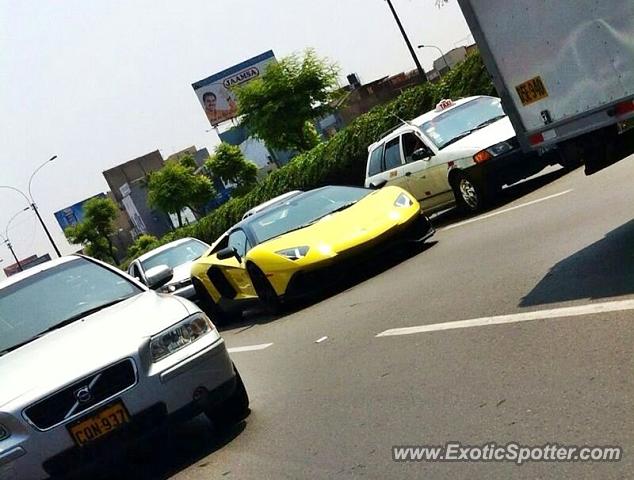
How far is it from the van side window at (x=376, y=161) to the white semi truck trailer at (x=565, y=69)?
760 cm

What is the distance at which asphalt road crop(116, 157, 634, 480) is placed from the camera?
4.05m

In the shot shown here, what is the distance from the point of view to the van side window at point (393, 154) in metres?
14.3

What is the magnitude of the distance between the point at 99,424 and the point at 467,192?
8.69 meters

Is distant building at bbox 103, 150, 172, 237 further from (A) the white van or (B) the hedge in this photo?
(A) the white van

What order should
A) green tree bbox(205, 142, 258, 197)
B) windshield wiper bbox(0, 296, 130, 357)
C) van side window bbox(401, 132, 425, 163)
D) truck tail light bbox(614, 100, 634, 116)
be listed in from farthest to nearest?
green tree bbox(205, 142, 258, 197), van side window bbox(401, 132, 425, 163), truck tail light bbox(614, 100, 634, 116), windshield wiper bbox(0, 296, 130, 357)

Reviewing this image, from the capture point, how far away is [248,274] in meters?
11.0

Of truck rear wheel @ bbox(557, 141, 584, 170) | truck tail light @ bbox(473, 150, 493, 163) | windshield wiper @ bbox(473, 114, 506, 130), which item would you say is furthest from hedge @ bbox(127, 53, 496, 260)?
truck rear wheel @ bbox(557, 141, 584, 170)

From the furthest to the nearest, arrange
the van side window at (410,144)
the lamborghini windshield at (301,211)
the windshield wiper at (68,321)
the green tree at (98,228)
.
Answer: the green tree at (98,228)
the van side window at (410,144)
the lamborghini windshield at (301,211)
the windshield wiper at (68,321)

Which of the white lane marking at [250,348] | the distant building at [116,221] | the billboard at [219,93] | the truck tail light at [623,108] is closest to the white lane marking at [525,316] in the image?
the truck tail light at [623,108]

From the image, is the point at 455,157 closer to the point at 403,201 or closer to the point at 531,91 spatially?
the point at 403,201

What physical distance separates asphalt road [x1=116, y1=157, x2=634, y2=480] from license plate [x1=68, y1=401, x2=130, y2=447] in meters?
0.54

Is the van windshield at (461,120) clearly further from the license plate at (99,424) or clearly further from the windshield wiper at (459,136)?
the license plate at (99,424)

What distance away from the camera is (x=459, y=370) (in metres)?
5.27

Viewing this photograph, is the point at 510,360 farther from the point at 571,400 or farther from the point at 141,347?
the point at 141,347
